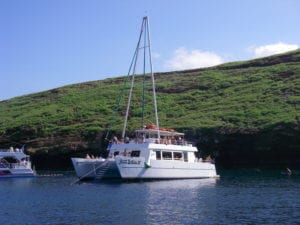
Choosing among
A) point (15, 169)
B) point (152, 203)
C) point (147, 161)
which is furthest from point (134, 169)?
point (15, 169)

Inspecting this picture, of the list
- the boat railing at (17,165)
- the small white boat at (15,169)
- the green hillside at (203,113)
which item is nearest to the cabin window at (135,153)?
the small white boat at (15,169)

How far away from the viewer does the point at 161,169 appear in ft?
206

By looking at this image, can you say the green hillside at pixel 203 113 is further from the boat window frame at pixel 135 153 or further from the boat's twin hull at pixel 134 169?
Result: the boat window frame at pixel 135 153

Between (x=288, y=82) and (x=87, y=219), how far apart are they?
335 ft

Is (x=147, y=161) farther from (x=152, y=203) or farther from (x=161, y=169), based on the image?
(x=152, y=203)

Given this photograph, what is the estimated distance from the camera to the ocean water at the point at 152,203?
111ft

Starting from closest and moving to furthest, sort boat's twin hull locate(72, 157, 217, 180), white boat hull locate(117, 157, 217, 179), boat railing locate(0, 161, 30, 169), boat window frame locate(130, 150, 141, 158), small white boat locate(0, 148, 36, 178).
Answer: white boat hull locate(117, 157, 217, 179) → boat's twin hull locate(72, 157, 217, 180) → boat window frame locate(130, 150, 141, 158) → small white boat locate(0, 148, 36, 178) → boat railing locate(0, 161, 30, 169)

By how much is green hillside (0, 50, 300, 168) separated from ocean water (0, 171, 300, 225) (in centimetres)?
3519

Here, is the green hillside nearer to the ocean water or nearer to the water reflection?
the ocean water

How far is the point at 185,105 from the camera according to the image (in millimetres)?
127500

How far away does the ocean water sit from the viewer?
33.7 meters

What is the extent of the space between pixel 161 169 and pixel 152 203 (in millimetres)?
21784

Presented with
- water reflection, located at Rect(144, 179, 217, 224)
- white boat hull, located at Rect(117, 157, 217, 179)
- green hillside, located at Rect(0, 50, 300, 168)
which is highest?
green hillside, located at Rect(0, 50, 300, 168)

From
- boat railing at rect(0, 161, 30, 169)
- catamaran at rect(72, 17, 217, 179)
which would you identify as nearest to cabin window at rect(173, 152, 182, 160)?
catamaran at rect(72, 17, 217, 179)
